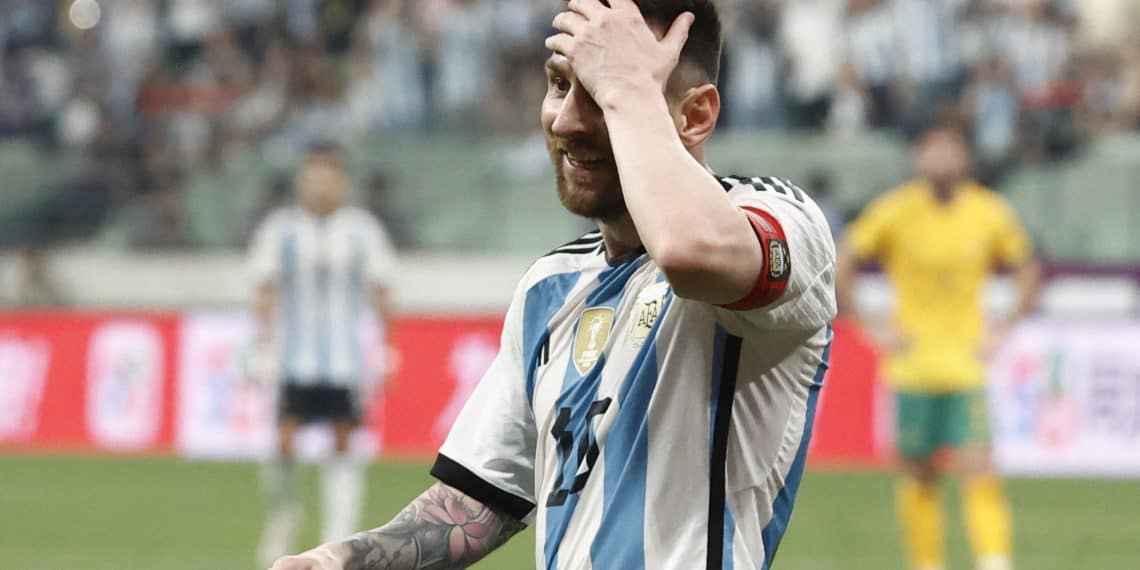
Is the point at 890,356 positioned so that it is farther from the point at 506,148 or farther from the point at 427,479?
the point at 506,148

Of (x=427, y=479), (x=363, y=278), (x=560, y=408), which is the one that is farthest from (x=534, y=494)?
(x=427, y=479)

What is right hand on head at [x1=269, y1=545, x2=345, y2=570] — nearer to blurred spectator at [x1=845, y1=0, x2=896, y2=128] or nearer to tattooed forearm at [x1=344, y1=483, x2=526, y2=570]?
tattooed forearm at [x1=344, y1=483, x2=526, y2=570]

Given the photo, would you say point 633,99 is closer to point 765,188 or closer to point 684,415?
point 765,188

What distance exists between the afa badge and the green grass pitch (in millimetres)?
7083

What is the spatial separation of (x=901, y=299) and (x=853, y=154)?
699 centimetres

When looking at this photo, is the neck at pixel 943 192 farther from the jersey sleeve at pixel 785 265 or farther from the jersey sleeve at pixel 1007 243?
the jersey sleeve at pixel 785 265

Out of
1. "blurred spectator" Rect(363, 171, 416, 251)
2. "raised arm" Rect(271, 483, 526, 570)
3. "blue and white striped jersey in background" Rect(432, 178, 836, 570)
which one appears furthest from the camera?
"blurred spectator" Rect(363, 171, 416, 251)

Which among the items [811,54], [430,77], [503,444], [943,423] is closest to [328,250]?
[943,423]

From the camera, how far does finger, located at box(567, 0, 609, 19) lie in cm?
242

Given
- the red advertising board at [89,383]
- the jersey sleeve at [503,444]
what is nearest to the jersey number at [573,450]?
the jersey sleeve at [503,444]

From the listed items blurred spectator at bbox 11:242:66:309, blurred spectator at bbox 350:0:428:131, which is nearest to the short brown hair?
blurred spectator at bbox 350:0:428:131

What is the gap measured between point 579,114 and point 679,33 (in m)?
0.18

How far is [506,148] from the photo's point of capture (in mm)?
17203

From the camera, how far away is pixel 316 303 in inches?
426
